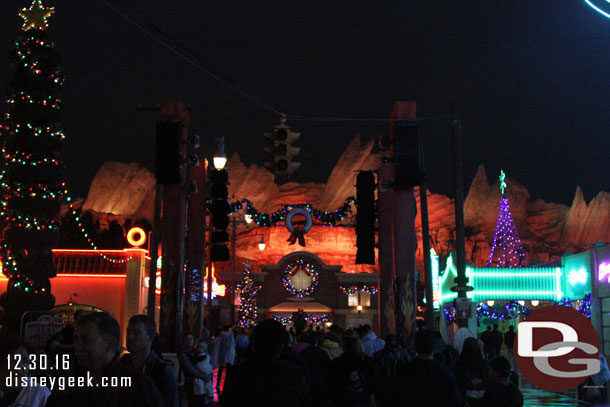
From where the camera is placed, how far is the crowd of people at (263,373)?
3.94 m

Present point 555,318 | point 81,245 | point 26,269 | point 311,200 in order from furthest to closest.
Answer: point 311,200
point 81,245
point 26,269
point 555,318

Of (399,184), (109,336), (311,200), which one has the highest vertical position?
(311,200)

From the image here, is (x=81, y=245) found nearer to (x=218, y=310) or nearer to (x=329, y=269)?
(x=218, y=310)

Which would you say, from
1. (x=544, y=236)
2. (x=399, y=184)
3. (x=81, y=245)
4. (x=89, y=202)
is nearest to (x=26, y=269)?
(x=399, y=184)

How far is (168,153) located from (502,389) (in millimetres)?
16214

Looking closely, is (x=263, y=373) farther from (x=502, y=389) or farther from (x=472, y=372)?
(x=472, y=372)

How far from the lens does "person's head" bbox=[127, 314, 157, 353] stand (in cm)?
585

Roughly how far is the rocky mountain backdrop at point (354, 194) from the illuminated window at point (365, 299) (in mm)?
27545

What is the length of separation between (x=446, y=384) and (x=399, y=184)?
17.4 meters

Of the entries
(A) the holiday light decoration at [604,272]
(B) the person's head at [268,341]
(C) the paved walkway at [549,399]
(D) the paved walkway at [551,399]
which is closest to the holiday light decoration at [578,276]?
(A) the holiday light decoration at [604,272]

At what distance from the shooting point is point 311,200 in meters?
107

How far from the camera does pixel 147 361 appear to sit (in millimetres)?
5844

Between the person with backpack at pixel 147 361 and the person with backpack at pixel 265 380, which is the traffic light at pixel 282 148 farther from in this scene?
the person with backpack at pixel 265 380

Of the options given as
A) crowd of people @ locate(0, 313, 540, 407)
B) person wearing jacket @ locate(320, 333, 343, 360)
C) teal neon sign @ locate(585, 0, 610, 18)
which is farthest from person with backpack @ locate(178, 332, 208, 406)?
teal neon sign @ locate(585, 0, 610, 18)
